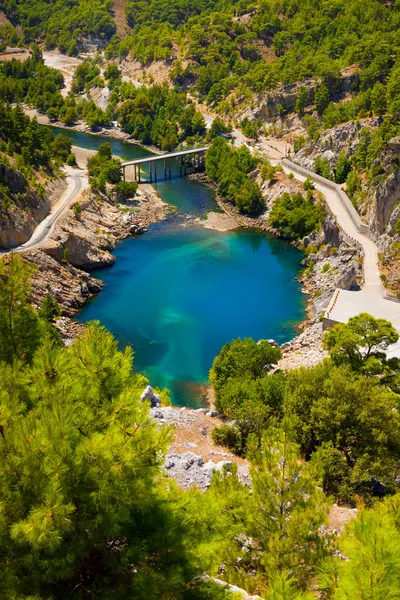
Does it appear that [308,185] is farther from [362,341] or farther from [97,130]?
[97,130]

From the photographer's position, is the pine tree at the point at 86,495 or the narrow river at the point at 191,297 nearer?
the pine tree at the point at 86,495

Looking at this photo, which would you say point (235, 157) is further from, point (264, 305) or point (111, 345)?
point (111, 345)

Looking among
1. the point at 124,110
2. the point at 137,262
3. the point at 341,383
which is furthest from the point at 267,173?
the point at 341,383

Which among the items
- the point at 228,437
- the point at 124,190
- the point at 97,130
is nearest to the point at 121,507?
the point at 228,437

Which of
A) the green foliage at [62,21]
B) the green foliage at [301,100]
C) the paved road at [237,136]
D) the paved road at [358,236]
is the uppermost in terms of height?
the green foliage at [62,21]

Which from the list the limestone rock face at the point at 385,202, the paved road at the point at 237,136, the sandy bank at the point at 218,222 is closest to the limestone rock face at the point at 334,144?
the paved road at the point at 237,136

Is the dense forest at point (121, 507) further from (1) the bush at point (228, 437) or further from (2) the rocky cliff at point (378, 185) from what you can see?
(2) the rocky cliff at point (378, 185)

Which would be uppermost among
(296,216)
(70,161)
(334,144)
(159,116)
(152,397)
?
(159,116)
